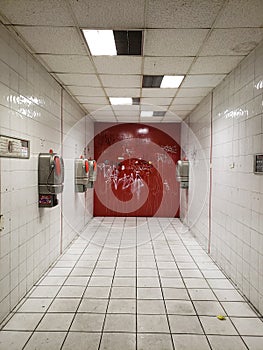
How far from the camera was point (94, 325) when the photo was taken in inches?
108

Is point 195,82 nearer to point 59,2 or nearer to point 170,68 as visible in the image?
point 170,68

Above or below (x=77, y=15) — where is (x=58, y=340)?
below

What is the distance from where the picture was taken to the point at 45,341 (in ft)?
8.13

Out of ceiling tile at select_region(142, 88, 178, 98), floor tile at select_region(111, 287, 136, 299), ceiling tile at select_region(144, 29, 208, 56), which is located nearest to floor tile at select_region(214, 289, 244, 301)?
floor tile at select_region(111, 287, 136, 299)

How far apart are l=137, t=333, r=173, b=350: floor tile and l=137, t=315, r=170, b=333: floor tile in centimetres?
8

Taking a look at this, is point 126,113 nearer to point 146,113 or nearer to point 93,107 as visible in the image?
point 146,113

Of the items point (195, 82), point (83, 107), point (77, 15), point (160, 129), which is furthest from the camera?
point (160, 129)

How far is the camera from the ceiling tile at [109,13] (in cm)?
239

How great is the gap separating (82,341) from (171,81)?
12.9ft

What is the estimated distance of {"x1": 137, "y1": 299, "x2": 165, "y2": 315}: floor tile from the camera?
2.99m

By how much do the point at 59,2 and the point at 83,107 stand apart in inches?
168

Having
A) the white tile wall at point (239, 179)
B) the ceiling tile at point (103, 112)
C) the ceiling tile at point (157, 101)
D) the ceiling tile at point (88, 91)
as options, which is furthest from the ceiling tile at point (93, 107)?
the white tile wall at point (239, 179)

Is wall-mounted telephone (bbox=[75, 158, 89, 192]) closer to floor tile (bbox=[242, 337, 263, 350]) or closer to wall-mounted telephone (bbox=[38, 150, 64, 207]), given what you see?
wall-mounted telephone (bbox=[38, 150, 64, 207])

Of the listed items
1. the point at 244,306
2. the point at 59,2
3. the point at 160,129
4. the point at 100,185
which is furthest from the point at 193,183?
the point at 59,2
